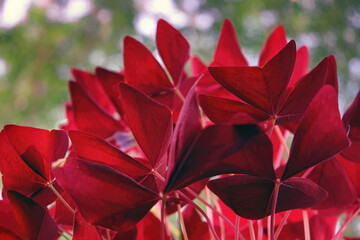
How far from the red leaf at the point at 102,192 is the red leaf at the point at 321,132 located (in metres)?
0.05

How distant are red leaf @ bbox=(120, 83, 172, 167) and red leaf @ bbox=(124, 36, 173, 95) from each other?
0.07 metres

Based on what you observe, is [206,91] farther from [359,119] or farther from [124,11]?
[124,11]

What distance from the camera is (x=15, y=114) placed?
166 centimetres

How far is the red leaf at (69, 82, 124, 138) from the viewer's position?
0.27 metres

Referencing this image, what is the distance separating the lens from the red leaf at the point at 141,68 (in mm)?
232

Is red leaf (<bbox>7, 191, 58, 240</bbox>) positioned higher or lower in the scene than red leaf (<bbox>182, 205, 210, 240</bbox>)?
higher

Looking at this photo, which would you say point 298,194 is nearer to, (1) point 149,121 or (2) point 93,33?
(1) point 149,121

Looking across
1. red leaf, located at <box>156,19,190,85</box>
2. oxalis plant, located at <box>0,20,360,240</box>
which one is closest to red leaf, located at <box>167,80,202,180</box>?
oxalis plant, located at <box>0,20,360,240</box>

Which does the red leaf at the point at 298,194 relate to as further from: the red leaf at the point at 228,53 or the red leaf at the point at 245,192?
the red leaf at the point at 228,53

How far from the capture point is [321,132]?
130 mm

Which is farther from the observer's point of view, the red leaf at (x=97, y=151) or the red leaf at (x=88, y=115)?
the red leaf at (x=88, y=115)

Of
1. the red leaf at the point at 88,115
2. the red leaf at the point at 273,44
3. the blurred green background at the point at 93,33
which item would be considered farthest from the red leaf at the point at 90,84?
the blurred green background at the point at 93,33

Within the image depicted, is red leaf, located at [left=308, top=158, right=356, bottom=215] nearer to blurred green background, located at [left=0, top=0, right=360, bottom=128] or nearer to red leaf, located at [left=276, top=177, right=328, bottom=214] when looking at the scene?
red leaf, located at [left=276, top=177, right=328, bottom=214]

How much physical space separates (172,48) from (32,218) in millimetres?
119
